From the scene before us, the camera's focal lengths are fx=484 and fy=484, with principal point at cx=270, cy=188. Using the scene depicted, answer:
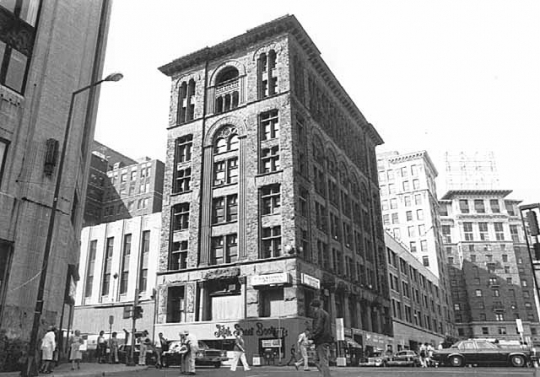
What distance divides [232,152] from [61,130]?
27023 mm

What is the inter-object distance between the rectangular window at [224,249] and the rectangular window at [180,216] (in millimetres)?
4297

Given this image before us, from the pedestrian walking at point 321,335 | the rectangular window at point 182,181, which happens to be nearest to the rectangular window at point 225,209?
the rectangular window at point 182,181

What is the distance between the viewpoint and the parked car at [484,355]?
27.9 metres

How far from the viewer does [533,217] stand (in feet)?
42.5

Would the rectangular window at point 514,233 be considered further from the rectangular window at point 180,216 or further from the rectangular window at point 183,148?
the rectangular window at point 180,216

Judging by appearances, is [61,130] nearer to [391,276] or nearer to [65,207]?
[65,207]

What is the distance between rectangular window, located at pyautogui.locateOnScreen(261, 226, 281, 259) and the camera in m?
41.5

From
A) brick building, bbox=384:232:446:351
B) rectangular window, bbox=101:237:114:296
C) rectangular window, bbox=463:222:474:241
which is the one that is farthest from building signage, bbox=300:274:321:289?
rectangular window, bbox=463:222:474:241

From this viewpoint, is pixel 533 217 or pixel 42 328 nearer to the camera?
pixel 533 217

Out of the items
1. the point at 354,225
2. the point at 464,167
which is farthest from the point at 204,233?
the point at 464,167

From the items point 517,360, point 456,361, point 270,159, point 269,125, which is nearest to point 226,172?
point 270,159

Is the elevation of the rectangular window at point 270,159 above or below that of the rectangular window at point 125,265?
above

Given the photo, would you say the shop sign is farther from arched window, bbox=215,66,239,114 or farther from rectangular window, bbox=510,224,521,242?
rectangular window, bbox=510,224,521,242

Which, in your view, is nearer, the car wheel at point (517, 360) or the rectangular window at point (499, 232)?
the car wheel at point (517, 360)
